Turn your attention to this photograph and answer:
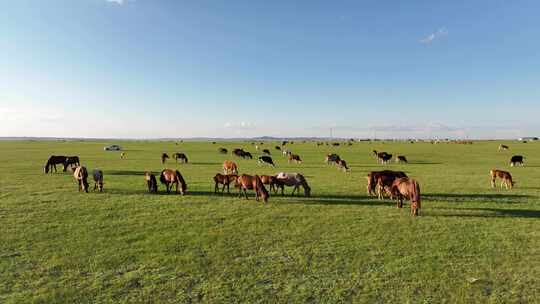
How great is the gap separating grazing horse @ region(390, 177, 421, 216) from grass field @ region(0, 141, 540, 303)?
52 cm

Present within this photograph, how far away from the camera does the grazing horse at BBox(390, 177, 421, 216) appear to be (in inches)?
496

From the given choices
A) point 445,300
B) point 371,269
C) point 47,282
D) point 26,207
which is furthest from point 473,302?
point 26,207

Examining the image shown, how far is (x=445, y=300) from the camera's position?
645 centimetres

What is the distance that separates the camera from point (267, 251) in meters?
9.02

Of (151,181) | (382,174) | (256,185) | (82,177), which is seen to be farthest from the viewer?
(82,177)

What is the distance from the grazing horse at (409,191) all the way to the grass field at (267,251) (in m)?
0.52

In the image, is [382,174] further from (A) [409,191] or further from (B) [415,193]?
(B) [415,193]

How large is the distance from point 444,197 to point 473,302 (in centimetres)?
1121

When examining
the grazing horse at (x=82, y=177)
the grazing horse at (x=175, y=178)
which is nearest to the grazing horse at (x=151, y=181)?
the grazing horse at (x=175, y=178)

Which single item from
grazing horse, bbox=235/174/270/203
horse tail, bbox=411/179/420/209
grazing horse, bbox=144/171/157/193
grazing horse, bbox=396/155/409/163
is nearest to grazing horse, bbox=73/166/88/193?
grazing horse, bbox=144/171/157/193

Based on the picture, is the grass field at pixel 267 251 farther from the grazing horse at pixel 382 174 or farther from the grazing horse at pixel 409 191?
the grazing horse at pixel 382 174

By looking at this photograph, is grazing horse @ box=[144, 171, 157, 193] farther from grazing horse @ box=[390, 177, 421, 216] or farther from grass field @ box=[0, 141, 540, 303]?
grazing horse @ box=[390, 177, 421, 216]

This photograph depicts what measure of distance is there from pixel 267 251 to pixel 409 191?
7.29 m

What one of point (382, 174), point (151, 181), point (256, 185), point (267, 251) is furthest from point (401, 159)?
point (267, 251)
